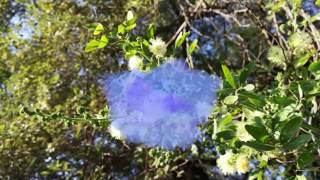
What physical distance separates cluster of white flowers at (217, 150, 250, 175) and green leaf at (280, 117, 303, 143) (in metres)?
0.32

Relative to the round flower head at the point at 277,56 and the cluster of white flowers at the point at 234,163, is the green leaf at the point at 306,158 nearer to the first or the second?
the cluster of white flowers at the point at 234,163

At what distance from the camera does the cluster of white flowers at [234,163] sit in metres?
1.32

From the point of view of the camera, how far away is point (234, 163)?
1.36m

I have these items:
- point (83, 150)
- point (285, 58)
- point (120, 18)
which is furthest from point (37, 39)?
point (285, 58)

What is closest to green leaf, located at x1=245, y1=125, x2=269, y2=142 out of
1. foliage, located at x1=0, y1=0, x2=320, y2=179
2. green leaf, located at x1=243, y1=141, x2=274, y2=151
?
green leaf, located at x1=243, y1=141, x2=274, y2=151

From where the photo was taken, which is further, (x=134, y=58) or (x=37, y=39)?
(x=37, y=39)

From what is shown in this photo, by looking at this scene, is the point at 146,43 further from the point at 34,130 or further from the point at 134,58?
the point at 34,130

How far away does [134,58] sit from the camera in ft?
3.80

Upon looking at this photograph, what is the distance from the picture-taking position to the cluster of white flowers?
1.32 m

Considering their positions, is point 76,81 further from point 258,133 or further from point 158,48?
point 258,133

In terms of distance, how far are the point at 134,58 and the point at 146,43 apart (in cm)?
4

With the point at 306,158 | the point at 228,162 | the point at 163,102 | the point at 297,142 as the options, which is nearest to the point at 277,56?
the point at 228,162

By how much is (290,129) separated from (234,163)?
0.41 metres

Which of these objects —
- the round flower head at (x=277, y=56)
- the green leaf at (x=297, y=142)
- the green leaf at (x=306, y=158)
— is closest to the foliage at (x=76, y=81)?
the round flower head at (x=277, y=56)
